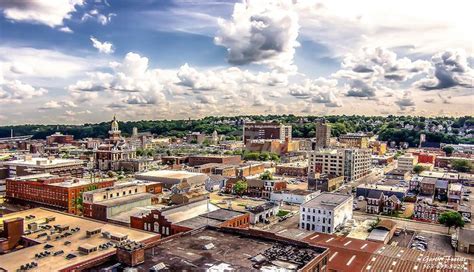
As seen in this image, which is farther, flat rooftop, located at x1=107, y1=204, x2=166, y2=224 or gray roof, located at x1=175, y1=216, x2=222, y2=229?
flat rooftop, located at x1=107, y1=204, x2=166, y2=224

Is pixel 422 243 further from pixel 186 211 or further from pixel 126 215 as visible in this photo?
pixel 126 215

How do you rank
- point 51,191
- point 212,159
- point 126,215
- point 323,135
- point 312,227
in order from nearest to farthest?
point 126,215, point 312,227, point 51,191, point 212,159, point 323,135

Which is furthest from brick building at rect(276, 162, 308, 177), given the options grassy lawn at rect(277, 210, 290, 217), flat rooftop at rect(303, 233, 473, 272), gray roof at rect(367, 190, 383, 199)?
flat rooftop at rect(303, 233, 473, 272)

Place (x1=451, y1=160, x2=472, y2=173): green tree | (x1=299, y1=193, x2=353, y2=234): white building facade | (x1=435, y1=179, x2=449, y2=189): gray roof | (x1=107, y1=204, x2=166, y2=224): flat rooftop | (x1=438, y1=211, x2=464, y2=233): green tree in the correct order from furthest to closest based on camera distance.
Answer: (x1=451, y1=160, x2=472, y2=173): green tree < (x1=435, y1=179, x2=449, y2=189): gray roof < (x1=299, y1=193, x2=353, y2=234): white building facade < (x1=438, y1=211, x2=464, y2=233): green tree < (x1=107, y1=204, x2=166, y2=224): flat rooftop

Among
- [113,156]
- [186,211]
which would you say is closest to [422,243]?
[186,211]

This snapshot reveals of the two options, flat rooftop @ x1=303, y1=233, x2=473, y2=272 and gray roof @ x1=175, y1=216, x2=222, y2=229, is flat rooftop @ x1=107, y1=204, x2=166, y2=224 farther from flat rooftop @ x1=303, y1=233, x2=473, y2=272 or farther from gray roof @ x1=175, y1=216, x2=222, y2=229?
flat rooftop @ x1=303, y1=233, x2=473, y2=272

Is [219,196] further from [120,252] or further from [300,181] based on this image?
[120,252]

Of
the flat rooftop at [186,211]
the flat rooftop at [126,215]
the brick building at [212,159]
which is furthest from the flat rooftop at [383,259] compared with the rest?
the brick building at [212,159]
